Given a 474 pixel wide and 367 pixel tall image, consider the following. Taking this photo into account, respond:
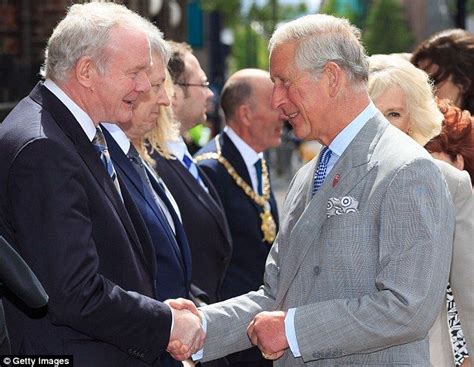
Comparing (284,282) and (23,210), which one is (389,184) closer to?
(284,282)

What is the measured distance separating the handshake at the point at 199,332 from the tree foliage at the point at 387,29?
204 feet

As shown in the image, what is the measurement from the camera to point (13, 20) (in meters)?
10.8

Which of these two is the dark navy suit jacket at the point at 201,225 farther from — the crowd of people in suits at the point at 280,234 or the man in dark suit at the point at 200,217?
the crowd of people in suits at the point at 280,234

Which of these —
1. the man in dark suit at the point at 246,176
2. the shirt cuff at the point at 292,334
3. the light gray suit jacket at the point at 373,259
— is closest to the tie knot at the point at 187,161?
the man in dark suit at the point at 246,176

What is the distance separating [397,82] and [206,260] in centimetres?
143

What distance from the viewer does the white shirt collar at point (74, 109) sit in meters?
3.62

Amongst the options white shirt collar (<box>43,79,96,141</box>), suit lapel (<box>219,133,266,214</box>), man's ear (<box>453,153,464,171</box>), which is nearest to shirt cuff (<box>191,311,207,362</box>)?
white shirt collar (<box>43,79,96,141</box>)

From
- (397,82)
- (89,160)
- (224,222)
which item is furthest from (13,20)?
(89,160)

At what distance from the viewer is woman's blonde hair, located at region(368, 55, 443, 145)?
4.59m

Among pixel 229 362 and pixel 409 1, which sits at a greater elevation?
pixel 229 362

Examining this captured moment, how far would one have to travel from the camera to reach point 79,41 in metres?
3.62

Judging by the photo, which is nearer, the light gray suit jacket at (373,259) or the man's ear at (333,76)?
the light gray suit jacket at (373,259)

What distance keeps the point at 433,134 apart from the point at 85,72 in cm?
166

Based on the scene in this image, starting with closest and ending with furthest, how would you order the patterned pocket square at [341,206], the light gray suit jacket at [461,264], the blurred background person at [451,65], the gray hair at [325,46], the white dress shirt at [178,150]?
the patterned pocket square at [341,206] < the gray hair at [325,46] < the light gray suit jacket at [461,264] < the white dress shirt at [178,150] < the blurred background person at [451,65]
